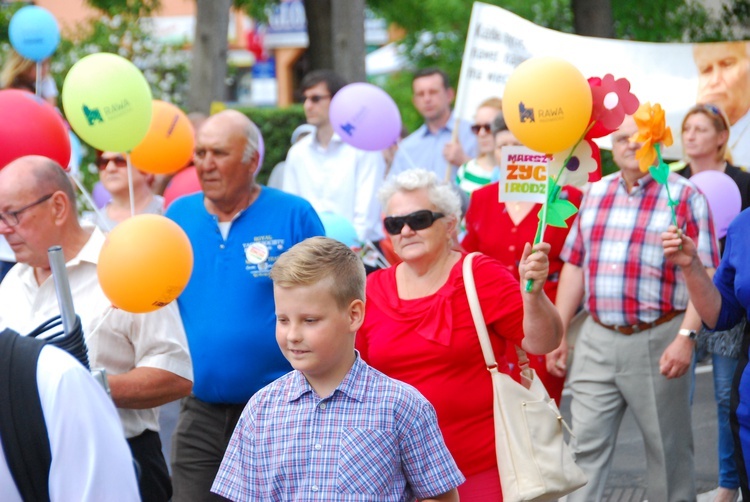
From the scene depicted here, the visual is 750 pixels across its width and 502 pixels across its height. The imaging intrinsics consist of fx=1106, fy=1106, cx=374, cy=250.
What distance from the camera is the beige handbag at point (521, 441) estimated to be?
412 cm

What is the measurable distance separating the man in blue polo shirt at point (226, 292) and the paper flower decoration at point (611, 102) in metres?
Result: 1.41

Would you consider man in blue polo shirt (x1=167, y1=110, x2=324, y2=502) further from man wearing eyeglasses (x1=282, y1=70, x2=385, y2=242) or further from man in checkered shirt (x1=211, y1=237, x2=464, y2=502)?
man wearing eyeglasses (x1=282, y1=70, x2=385, y2=242)

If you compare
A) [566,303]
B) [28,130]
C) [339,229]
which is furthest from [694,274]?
[28,130]

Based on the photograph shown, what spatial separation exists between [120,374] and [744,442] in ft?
7.67

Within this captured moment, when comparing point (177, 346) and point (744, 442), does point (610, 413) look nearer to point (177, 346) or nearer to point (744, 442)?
point (744, 442)

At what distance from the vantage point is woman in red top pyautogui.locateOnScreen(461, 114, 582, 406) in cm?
597

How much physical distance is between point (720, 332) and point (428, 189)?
7.93 feet

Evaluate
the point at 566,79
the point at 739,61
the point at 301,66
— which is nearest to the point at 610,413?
the point at 566,79

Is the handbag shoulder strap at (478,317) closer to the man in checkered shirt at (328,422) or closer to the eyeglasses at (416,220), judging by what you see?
the eyeglasses at (416,220)

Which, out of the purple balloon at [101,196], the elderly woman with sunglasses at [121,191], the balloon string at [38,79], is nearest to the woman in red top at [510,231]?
the elderly woman with sunglasses at [121,191]

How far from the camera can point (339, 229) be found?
253 inches

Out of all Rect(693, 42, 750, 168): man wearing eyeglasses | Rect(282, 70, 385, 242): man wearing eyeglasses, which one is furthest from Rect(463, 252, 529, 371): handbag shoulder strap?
Rect(693, 42, 750, 168): man wearing eyeglasses

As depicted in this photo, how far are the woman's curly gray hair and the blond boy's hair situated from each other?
130cm

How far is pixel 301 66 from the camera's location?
3928cm
